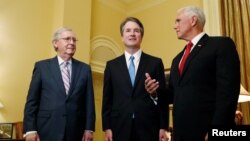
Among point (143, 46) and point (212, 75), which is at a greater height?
point (143, 46)

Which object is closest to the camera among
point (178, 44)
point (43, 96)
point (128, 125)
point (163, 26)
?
point (128, 125)

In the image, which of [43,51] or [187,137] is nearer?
[187,137]

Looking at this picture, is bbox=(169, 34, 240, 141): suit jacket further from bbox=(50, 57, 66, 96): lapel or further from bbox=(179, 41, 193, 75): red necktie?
bbox=(50, 57, 66, 96): lapel

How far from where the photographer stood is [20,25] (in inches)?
174

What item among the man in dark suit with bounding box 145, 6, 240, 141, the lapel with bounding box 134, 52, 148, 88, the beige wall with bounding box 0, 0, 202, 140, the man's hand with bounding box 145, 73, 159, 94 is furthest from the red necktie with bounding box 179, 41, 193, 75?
the beige wall with bounding box 0, 0, 202, 140

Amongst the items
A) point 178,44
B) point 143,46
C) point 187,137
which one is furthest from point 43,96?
point 143,46

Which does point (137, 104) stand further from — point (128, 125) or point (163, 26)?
point (163, 26)

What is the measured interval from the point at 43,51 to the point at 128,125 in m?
2.92

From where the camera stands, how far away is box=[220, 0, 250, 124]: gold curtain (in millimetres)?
4137

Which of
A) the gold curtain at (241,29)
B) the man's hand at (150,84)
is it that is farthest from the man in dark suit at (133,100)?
the gold curtain at (241,29)

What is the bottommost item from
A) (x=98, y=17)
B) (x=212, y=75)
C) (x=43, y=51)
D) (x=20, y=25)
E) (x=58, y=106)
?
(x=58, y=106)

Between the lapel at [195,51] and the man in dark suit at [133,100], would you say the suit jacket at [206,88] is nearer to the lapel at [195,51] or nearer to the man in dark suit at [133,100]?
the lapel at [195,51]

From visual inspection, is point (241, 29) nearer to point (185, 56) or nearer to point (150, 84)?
point (185, 56)

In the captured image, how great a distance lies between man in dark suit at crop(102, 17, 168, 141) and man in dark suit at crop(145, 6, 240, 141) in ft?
0.72
